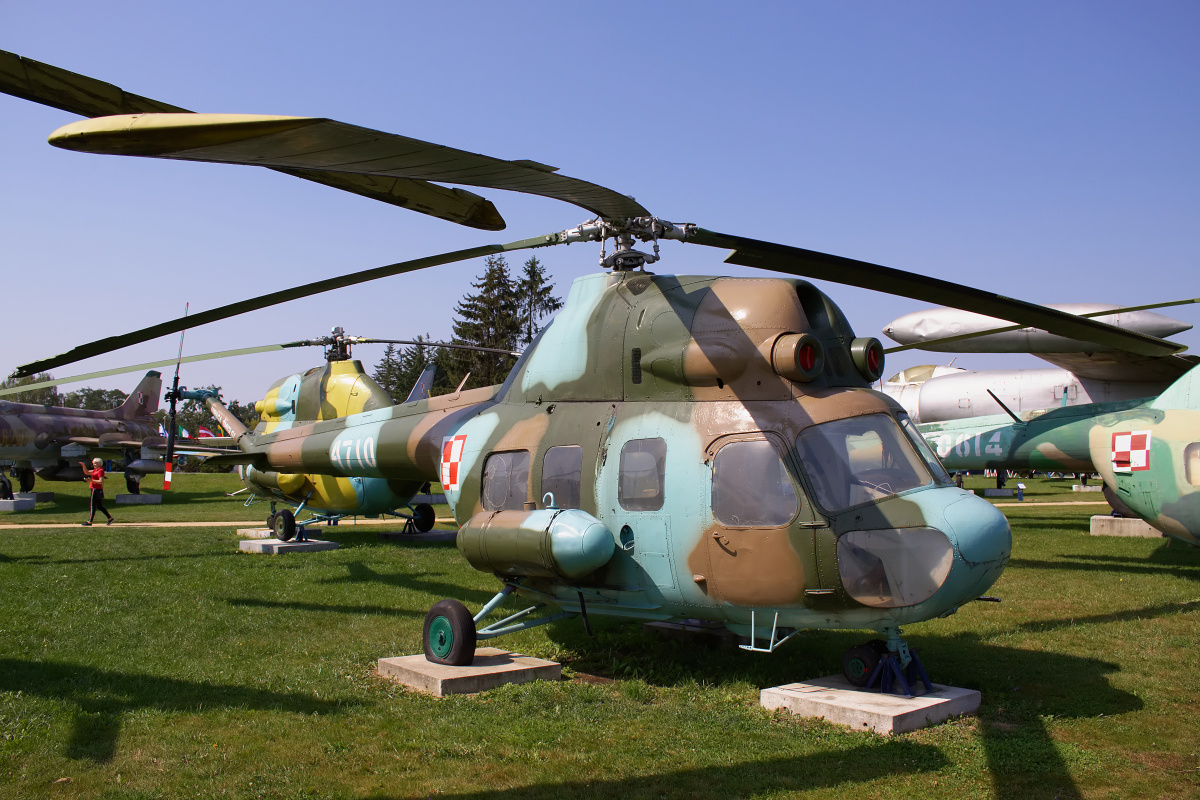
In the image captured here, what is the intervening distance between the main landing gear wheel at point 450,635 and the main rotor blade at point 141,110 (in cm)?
331

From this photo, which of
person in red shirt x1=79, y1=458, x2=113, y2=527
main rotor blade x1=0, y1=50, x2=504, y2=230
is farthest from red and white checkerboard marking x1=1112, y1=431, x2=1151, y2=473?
person in red shirt x1=79, y1=458, x2=113, y2=527

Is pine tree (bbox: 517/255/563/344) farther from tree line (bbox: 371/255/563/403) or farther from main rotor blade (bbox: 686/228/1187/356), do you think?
main rotor blade (bbox: 686/228/1187/356)

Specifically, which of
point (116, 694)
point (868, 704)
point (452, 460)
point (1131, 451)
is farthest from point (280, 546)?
point (1131, 451)

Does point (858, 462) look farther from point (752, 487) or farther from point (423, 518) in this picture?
point (423, 518)

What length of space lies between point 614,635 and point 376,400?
31.0 ft

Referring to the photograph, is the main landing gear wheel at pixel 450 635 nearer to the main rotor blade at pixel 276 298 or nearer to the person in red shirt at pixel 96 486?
the main rotor blade at pixel 276 298

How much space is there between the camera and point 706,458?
667 cm

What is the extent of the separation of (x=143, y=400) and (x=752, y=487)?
130 ft

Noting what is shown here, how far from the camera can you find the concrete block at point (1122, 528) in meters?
18.1

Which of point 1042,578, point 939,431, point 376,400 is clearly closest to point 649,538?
point 1042,578

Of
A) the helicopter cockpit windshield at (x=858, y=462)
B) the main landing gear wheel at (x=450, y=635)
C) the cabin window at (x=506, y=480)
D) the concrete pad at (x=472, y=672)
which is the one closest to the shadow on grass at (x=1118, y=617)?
the helicopter cockpit windshield at (x=858, y=462)

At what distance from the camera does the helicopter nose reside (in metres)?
5.96

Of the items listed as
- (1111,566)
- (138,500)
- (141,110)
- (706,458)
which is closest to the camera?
(141,110)

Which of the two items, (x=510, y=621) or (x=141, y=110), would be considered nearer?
(x=141, y=110)
